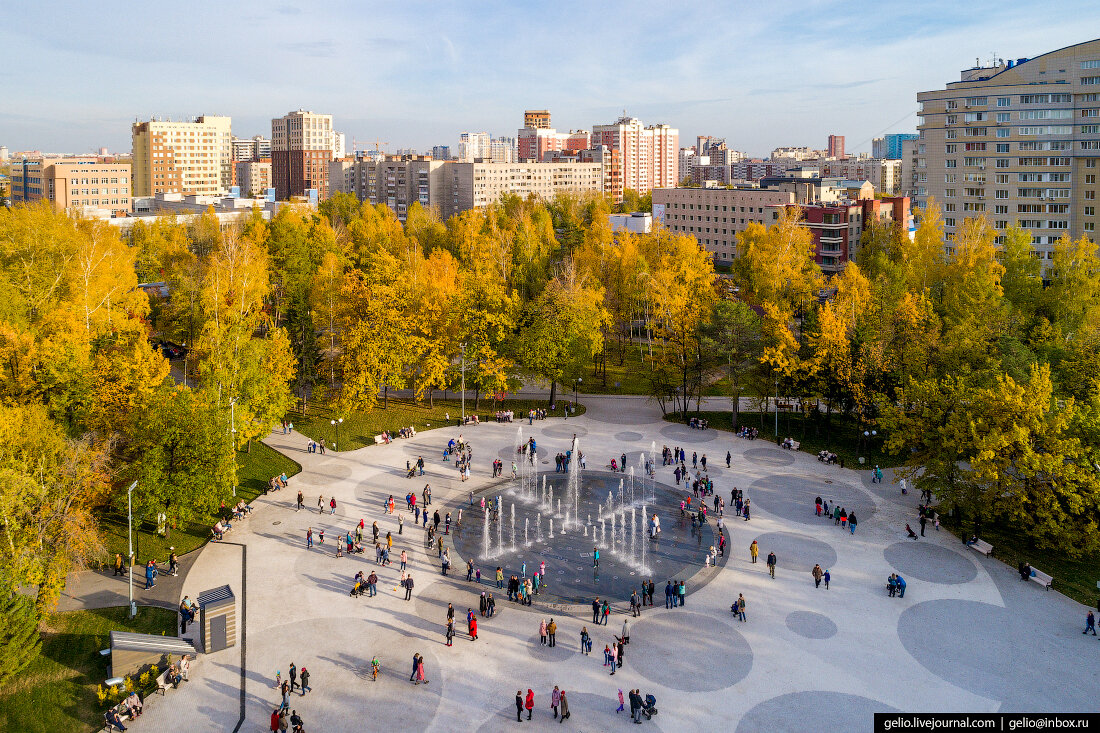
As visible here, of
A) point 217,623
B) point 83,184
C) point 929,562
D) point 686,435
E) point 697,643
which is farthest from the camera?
point 83,184

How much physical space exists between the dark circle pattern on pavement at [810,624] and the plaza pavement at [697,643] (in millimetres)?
95

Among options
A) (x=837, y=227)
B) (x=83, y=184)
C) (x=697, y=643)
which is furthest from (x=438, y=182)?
(x=697, y=643)

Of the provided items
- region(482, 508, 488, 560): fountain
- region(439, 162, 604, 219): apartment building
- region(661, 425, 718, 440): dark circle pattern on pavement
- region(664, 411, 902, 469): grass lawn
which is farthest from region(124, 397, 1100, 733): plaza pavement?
region(439, 162, 604, 219): apartment building

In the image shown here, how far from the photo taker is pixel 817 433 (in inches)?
2261

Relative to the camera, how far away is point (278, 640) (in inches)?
1248

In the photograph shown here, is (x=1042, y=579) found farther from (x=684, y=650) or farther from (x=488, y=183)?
(x=488, y=183)

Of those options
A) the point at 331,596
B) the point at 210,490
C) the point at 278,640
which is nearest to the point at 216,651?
the point at 278,640

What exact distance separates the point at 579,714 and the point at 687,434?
32.4 meters

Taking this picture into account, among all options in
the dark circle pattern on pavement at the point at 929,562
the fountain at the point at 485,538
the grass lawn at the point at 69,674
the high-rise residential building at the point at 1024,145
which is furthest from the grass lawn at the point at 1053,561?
the high-rise residential building at the point at 1024,145

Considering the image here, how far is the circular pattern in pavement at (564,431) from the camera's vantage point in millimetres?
57072

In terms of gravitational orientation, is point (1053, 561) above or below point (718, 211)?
below

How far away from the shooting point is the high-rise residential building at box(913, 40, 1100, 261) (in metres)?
84.2

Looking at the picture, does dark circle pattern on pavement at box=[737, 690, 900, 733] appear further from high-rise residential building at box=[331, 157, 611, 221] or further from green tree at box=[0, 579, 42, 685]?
high-rise residential building at box=[331, 157, 611, 221]

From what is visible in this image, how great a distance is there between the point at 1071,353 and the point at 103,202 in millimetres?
156453
